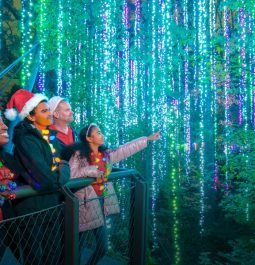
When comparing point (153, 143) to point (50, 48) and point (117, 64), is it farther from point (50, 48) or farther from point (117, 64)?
point (50, 48)

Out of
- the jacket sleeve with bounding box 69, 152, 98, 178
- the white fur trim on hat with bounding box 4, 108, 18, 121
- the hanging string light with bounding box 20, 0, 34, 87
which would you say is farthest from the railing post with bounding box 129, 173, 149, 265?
the hanging string light with bounding box 20, 0, 34, 87

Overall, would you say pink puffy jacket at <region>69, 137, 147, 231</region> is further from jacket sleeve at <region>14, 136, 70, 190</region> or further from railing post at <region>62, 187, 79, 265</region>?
railing post at <region>62, 187, 79, 265</region>

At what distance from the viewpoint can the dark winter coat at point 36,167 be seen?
7.36 ft

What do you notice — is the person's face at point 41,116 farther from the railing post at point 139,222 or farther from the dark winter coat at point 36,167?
the railing post at point 139,222

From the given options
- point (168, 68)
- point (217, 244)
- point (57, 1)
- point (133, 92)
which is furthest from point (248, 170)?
point (57, 1)

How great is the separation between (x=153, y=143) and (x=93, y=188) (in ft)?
33.7

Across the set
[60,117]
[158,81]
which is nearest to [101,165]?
[60,117]

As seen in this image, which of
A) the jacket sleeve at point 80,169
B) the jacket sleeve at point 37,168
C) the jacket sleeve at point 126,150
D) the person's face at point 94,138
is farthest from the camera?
the jacket sleeve at point 126,150

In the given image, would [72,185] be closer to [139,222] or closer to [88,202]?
[88,202]

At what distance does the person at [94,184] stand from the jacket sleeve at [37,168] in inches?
20.1

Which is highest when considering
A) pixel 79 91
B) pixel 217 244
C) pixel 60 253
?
pixel 79 91

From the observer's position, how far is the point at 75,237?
84.3 inches

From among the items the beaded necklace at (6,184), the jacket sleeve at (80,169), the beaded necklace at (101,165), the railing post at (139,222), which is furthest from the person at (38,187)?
the railing post at (139,222)

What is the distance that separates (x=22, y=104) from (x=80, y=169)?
2.32 ft
